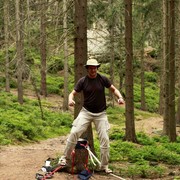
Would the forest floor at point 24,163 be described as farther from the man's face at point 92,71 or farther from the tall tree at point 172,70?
the tall tree at point 172,70

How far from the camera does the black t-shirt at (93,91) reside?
739 cm

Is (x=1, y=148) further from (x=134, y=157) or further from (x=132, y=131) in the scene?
(x=132, y=131)

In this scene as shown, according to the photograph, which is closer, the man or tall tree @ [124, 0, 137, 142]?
the man

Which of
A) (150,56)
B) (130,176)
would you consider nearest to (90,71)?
(130,176)

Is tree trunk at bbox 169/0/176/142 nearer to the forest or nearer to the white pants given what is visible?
the forest

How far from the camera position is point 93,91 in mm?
7375

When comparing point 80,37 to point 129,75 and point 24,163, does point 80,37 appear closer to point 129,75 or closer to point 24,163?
point 24,163

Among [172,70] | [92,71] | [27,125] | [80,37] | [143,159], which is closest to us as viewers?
[92,71]

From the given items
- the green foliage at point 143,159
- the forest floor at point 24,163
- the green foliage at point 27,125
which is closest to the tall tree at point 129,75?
the green foliage at point 143,159

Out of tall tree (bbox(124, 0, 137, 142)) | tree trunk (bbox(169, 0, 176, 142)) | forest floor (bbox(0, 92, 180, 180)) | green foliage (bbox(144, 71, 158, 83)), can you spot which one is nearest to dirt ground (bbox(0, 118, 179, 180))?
forest floor (bbox(0, 92, 180, 180))

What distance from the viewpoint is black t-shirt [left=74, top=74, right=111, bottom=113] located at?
7.39 metres

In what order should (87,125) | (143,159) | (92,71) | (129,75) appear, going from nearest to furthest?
(92,71)
(87,125)
(143,159)
(129,75)

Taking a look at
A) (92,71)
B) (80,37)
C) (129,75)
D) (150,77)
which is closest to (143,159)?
(129,75)

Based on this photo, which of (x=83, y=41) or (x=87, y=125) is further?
(x=83, y=41)
